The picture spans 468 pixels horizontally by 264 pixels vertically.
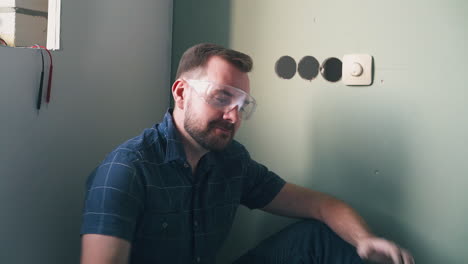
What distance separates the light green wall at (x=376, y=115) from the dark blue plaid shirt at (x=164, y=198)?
27 cm

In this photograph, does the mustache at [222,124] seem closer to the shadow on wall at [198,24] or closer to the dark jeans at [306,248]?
the dark jeans at [306,248]

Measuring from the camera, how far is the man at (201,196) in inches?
44.1

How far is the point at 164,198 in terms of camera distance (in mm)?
1226

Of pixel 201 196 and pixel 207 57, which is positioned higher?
pixel 207 57

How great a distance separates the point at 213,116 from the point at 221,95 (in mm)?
64

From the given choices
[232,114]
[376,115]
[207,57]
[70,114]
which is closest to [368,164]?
[376,115]

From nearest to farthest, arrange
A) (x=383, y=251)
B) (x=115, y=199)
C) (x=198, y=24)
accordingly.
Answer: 1. (x=115, y=199)
2. (x=383, y=251)
3. (x=198, y=24)

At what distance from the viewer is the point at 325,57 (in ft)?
5.02

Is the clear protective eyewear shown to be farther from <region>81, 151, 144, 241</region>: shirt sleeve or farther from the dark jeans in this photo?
the dark jeans

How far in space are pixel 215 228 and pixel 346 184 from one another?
18.9 inches

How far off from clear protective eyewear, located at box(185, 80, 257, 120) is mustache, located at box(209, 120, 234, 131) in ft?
0.12

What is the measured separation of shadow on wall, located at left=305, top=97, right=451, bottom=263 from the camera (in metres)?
1.44

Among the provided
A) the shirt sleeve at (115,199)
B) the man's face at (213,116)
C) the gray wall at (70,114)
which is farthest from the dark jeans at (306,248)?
the gray wall at (70,114)

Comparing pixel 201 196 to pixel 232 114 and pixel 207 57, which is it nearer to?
pixel 232 114
